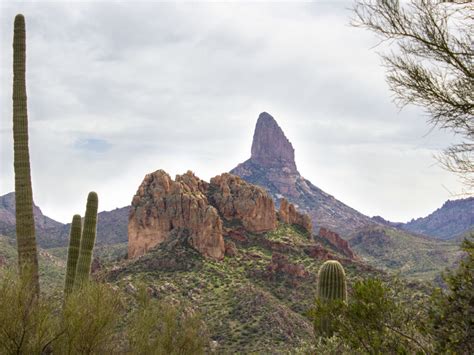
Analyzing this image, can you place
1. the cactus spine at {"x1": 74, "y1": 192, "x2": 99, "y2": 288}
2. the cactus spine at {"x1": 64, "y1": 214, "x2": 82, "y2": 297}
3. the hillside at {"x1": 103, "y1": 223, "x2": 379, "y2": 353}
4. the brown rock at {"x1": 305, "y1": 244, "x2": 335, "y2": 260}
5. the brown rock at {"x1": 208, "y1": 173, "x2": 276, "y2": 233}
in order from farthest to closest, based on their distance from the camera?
the brown rock at {"x1": 208, "y1": 173, "x2": 276, "y2": 233} < the brown rock at {"x1": 305, "y1": 244, "x2": 335, "y2": 260} < the hillside at {"x1": 103, "y1": 223, "x2": 379, "y2": 353} < the cactus spine at {"x1": 64, "y1": 214, "x2": 82, "y2": 297} < the cactus spine at {"x1": 74, "y1": 192, "x2": 99, "y2": 288}

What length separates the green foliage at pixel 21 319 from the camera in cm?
895

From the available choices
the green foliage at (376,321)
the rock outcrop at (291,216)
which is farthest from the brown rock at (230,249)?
the green foliage at (376,321)

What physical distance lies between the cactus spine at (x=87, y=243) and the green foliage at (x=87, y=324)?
464 centimetres

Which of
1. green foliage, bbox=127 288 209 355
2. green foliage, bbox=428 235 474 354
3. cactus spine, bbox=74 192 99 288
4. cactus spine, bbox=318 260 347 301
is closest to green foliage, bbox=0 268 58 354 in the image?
green foliage, bbox=127 288 209 355

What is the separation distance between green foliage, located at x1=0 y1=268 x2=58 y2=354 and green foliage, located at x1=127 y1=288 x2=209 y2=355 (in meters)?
4.10

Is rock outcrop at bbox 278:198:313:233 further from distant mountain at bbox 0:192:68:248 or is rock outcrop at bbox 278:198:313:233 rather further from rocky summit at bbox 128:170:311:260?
distant mountain at bbox 0:192:68:248

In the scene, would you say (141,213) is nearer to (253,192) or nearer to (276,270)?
(253,192)

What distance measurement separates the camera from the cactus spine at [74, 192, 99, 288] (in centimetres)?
1550

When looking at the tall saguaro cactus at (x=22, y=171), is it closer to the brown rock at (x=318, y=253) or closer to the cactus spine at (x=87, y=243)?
the cactus spine at (x=87, y=243)

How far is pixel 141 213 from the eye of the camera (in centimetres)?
6291

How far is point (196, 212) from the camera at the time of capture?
5875cm

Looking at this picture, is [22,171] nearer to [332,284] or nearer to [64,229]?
[332,284]

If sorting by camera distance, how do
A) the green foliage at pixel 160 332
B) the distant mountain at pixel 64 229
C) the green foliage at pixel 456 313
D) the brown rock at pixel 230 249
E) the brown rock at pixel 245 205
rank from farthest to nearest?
the distant mountain at pixel 64 229 → the brown rock at pixel 245 205 → the brown rock at pixel 230 249 → the green foliage at pixel 160 332 → the green foliage at pixel 456 313

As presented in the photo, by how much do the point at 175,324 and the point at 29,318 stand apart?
7.72 m
